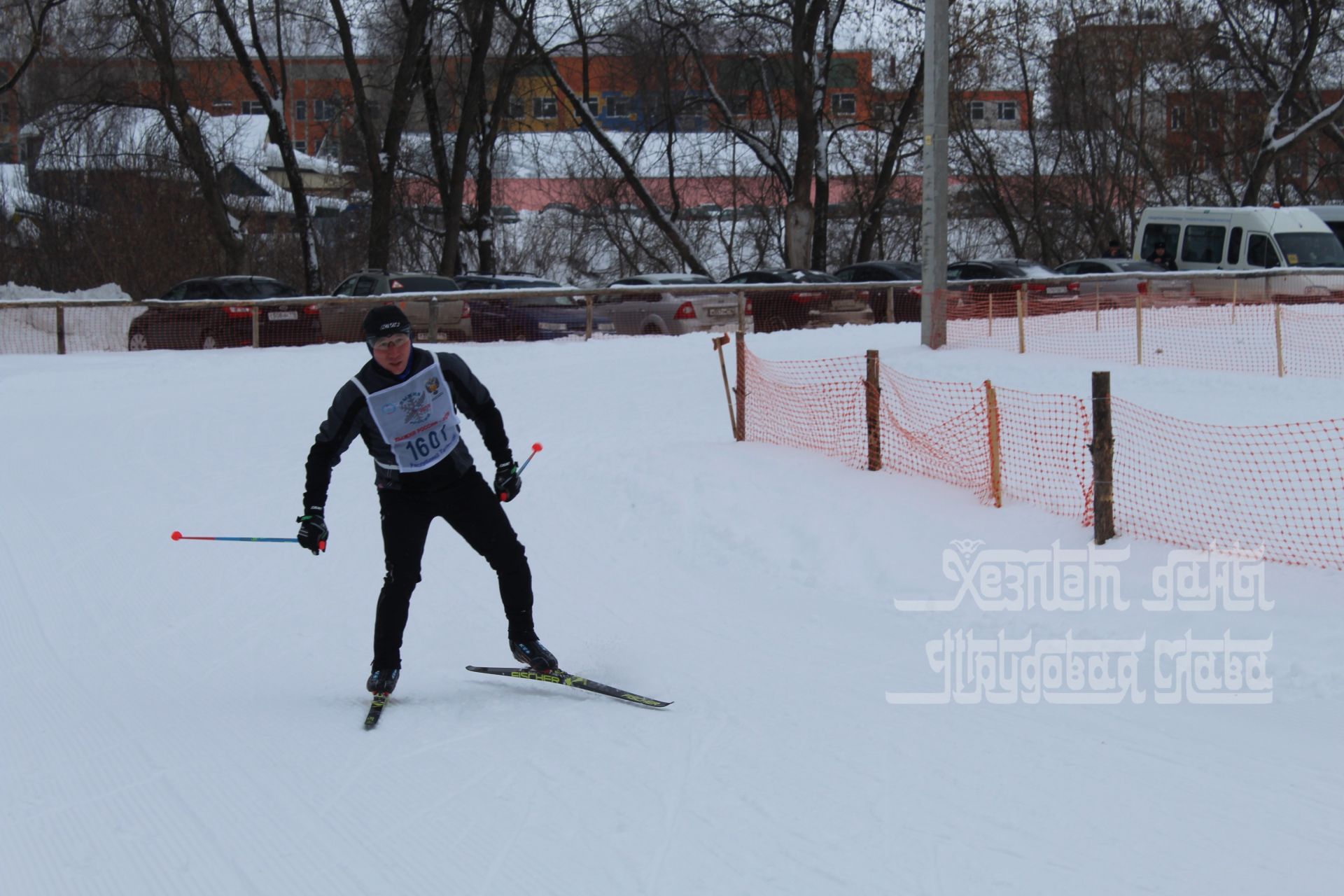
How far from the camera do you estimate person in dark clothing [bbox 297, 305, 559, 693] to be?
6035mm

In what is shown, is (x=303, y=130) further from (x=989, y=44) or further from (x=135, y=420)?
(x=135, y=420)

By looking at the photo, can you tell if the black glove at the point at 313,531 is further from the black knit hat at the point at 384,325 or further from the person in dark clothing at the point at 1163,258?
the person in dark clothing at the point at 1163,258

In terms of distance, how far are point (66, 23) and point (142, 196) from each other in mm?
6065

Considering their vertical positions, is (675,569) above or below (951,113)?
below

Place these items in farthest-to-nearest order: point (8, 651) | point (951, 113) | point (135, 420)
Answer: point (951, 113) → point (135, 420) → point (8, 651)

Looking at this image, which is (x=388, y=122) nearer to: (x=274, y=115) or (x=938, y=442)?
(x=274, y=115)

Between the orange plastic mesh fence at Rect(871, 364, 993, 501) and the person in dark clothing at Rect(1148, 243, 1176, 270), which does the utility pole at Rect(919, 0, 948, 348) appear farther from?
the person in dark clothing at Rect(1148, 243, 1176, 270)

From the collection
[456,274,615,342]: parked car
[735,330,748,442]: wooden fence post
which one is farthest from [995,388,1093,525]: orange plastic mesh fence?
[456,274,615,342]: parked car

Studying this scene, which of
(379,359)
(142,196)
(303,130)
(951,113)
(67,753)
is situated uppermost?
(303,130)

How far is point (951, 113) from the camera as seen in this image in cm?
3975

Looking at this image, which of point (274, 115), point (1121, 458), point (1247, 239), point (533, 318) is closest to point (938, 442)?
point (1121, 458)

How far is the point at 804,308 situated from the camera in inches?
867

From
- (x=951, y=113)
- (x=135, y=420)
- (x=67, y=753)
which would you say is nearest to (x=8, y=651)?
(x=67, y=753)

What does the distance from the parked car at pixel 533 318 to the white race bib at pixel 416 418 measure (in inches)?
612
